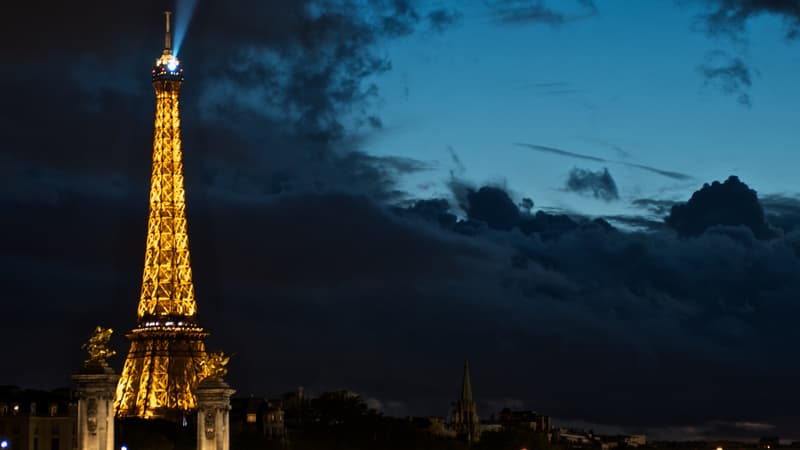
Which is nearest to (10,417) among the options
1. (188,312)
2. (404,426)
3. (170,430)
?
(170,430)

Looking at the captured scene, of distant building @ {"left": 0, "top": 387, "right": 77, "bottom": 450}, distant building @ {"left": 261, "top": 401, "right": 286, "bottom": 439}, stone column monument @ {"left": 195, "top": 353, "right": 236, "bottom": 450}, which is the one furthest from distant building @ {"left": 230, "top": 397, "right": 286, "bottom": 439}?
stone column monument @ {"left": 195, "top": 353, "right": 236, "bottom": 450}

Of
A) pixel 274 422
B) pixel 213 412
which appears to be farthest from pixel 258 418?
pixel 213 412

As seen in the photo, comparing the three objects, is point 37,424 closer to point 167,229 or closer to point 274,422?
point 167,229

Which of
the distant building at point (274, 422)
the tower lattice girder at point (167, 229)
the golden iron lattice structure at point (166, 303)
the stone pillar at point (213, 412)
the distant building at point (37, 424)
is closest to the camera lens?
the stone pillar at point (213, 412)

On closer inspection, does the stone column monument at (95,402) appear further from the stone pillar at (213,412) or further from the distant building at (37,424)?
the distant building at (37,424)

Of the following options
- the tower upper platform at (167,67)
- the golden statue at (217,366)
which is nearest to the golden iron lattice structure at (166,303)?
the tower upper platform at (167,67)

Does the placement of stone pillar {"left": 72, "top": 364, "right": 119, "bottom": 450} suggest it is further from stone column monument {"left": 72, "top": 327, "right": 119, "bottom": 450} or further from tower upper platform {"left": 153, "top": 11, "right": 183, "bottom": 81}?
tower upper platform {"left": 153, "top": 11, "right": 183, "bottom": 81}

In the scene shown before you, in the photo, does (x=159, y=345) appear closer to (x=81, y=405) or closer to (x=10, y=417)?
(x=10, y=417)
